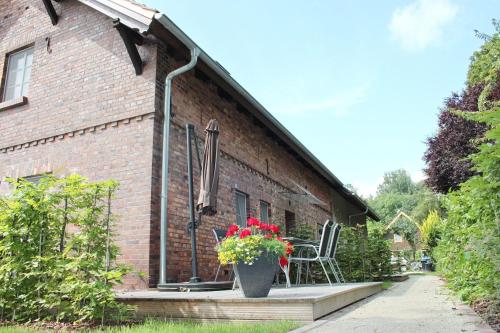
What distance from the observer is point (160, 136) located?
585 centimetres

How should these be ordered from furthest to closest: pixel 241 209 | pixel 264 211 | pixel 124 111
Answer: pixel 264 211 → pixel 241 209 → pixel 124 111

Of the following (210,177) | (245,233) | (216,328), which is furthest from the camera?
(210,177)

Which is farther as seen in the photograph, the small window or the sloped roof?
the small window

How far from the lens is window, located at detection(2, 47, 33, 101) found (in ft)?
24.9

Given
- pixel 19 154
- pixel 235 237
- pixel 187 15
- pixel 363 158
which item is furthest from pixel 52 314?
pixel 363 158

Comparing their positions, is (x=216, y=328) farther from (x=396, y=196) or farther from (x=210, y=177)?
(x=396, y=196)

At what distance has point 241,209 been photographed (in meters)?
8.37

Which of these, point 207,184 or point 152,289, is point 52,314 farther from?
point 207,184

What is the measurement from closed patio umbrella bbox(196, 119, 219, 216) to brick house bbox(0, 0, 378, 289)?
0.60 meters

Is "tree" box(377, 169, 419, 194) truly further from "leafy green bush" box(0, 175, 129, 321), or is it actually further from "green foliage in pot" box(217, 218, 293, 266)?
"leafy green bush" box(0, 175, 129, 321)

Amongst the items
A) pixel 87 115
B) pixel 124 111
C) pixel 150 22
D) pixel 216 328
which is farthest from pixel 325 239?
pixel 87 115

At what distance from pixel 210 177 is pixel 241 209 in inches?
120

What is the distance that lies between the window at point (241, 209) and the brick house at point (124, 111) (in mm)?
31

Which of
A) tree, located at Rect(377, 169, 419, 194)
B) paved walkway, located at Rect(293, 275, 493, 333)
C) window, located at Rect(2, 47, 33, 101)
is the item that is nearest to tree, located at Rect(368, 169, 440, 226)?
tree, located at Rect(377, 169, 419, 194)
